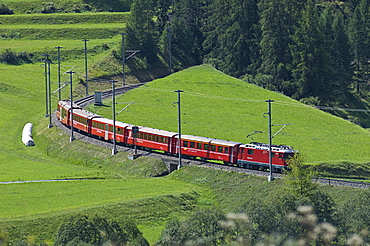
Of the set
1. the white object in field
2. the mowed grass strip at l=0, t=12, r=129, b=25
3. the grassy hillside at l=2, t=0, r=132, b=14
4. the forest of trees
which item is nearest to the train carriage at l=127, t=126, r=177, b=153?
the white object in field

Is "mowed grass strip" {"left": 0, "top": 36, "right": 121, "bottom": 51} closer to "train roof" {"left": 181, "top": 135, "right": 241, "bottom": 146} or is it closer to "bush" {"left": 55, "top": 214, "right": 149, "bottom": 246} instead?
"train roof" {"left": 181, "top": 135, "right": 241, "bottom": 146}

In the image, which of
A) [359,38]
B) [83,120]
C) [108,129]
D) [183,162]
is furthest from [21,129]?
[359,38]

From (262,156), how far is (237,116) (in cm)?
3458

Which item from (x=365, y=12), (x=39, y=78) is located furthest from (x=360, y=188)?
(x=365, y=12)

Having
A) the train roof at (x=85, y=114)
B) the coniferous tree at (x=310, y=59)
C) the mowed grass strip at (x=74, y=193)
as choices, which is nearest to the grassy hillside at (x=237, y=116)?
the train roof at (x=85, y=114)

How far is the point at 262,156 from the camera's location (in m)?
65.9

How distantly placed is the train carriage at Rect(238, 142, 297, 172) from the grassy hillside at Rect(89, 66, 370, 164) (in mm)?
10278

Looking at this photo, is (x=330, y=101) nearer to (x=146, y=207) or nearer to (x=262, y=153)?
(x=262, y=153)

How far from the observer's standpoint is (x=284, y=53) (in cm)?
13338

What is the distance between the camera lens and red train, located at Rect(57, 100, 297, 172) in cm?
6556

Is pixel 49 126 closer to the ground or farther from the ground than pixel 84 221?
closer to the ground

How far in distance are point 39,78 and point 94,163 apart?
5551 cm

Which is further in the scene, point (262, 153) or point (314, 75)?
point (314, 75)

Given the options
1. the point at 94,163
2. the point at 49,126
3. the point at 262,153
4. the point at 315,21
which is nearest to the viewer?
the point at 262,153
